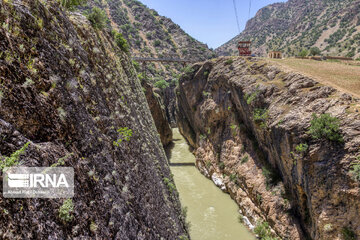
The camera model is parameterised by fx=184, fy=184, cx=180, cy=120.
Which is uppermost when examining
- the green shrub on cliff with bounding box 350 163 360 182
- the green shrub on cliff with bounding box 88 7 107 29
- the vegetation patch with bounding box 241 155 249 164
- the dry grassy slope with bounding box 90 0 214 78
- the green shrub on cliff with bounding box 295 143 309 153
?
the dry grassy slope with bounding box 90 0 214 78

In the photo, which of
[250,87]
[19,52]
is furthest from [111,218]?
[250,87]

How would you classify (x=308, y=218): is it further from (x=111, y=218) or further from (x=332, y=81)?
(x=111, y=218)

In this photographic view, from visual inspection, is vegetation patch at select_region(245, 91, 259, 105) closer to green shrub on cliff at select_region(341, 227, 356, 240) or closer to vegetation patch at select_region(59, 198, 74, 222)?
green shrub on cliff at select_region(341, 227, 356, 240)

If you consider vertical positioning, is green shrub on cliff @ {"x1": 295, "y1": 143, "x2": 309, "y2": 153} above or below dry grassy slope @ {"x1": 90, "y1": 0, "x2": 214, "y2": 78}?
below

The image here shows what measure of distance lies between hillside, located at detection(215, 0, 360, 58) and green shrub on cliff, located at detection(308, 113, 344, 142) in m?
59.3

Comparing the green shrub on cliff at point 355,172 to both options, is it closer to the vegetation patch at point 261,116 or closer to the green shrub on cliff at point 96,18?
the vegetation patch at point 261,116

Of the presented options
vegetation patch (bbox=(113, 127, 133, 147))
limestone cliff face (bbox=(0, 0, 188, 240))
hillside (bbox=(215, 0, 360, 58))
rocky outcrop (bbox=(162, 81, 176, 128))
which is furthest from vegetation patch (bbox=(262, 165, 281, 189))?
hillside (bbox=(215, 0, 360, 58))

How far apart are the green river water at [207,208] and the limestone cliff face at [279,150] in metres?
1.25

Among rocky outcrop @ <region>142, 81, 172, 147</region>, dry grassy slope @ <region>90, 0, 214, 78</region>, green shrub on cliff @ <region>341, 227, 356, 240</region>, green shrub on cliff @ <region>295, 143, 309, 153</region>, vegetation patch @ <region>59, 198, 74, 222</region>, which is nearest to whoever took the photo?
vegetation patch @ <region>59, 198, 74, 222</region>

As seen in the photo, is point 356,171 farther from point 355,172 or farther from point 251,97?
point 251,97

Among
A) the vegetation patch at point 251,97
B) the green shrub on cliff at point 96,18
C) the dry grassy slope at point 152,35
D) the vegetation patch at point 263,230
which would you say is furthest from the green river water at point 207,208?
the dry grassy slope at point 152,35

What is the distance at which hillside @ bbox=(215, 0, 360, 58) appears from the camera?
222 feet

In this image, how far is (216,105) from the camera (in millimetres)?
27000

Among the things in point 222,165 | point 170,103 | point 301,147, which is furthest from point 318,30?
point 301,147
